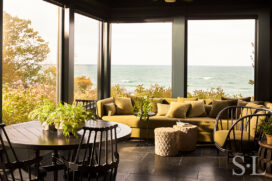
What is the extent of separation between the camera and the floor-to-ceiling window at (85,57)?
6.83 meters

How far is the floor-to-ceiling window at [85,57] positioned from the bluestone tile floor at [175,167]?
1746 millimetres

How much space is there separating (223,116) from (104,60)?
10.4 ft

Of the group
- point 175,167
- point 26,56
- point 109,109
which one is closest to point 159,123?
point 109,109

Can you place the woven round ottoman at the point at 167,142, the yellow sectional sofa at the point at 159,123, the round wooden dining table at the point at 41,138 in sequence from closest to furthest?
the round wooden dining table at the point at 41,138 < the woven round ottoman at the point at 167,142 < the yellow sectional sofa at the point at 159,123

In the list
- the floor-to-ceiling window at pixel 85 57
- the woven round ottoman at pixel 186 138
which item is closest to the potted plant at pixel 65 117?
the woven round ottoman at pixel 186 138

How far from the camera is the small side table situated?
430 cm

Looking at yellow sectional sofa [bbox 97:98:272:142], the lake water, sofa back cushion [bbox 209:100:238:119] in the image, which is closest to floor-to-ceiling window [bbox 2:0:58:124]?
yellow sectional sofa [bbox 97:98:272:142]

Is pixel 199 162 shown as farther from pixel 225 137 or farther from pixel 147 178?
pixel 147 178

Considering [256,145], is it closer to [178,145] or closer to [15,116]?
[178,145]

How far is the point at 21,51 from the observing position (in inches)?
193

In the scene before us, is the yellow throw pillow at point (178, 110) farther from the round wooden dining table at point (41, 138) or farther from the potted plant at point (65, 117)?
the potted plant at point (65, 117)

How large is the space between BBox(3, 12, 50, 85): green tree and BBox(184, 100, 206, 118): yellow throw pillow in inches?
123

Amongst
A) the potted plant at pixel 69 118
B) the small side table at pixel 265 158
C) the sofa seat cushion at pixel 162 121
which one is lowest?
the small side table at pixel 265 158

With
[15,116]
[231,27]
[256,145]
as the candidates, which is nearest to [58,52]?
[15,116]
